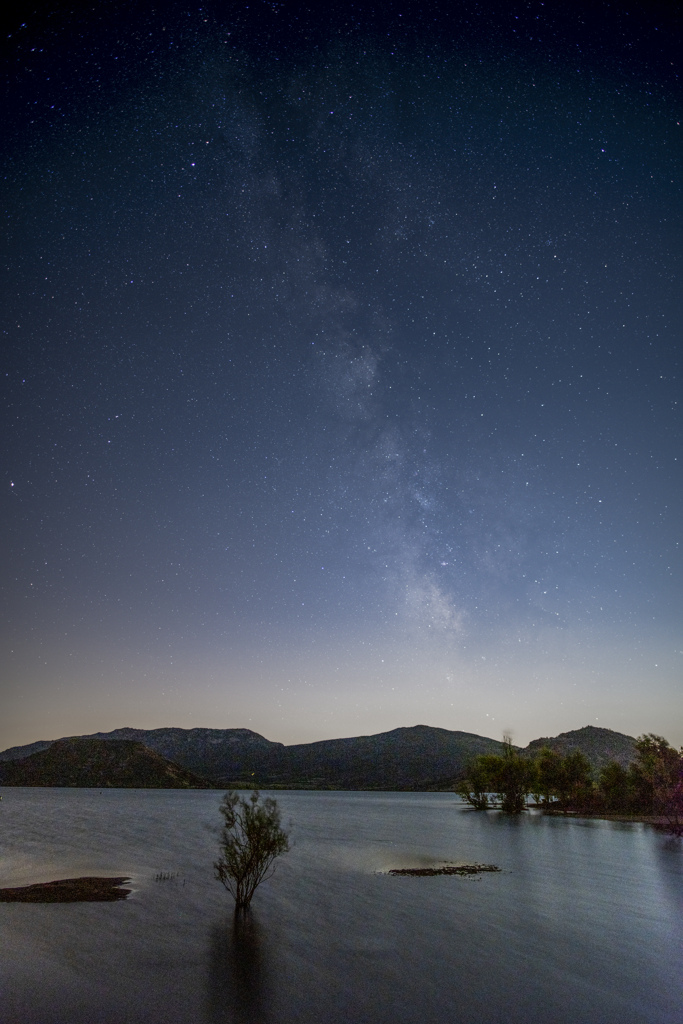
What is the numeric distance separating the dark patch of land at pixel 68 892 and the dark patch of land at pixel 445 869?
81.7 ft

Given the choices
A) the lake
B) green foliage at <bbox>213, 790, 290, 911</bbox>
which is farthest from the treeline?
green foliage at <bbox>213, 790, 290, 911</bbox>

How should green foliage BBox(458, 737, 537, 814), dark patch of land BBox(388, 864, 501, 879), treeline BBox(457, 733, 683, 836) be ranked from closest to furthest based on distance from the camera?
dark patch of land BBox(388, 864, 501, 879), treeline BBox(457, 733, 683, 836), green foliage BBox(458, 737, 537, 814)

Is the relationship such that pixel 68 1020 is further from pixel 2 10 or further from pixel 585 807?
pixel 585 807

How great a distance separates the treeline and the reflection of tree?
74.8m

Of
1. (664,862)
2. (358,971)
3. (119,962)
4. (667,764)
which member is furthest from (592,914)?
(667,764)

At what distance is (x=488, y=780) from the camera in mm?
133125

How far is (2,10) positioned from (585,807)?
468 ft

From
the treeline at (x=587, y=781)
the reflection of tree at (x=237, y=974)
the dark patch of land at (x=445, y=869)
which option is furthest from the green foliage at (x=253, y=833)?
the treeline at (x=587, y=781)

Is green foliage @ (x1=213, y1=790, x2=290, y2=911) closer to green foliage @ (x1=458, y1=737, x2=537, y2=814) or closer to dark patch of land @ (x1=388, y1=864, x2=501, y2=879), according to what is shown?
dark patch of land @ (x1=388, y1=864, x2=501, y2=879)

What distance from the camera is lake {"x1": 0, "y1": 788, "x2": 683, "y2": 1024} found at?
67.3 feet

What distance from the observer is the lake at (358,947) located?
2050 cm

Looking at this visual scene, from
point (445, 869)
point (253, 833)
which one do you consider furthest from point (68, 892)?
point (445, 869)

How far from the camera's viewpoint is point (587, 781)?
393ft

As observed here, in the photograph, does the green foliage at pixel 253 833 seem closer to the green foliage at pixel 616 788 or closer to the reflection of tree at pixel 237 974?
the reflection of tree at pixel 237 974
